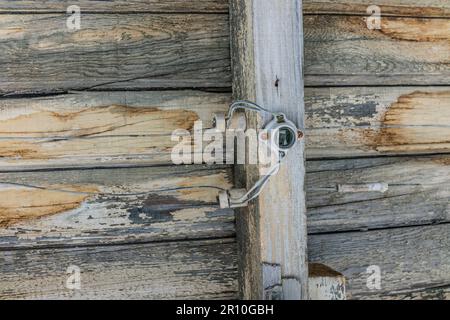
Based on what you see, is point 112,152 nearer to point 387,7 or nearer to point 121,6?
point 121,6

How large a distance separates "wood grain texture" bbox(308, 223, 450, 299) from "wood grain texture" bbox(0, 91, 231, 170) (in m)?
0.49

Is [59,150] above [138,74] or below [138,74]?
below

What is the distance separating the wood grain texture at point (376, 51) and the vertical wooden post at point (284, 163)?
10.9 inches

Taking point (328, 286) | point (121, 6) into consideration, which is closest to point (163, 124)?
point (121, 6)

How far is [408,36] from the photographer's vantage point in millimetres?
1534

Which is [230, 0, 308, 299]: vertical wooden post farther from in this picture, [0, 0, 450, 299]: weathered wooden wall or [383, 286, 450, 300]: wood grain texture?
[383, 286, 450, 300]: wood grain texture

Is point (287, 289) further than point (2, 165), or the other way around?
point (2, 165)

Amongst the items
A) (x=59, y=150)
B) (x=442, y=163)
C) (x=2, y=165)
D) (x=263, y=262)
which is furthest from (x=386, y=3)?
(x=2, y=165)

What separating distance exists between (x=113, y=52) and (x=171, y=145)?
0.94 ft

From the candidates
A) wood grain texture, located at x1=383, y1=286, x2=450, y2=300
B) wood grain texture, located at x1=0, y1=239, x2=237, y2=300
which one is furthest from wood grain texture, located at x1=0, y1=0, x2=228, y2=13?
wood grain texture, located at x1=383, y1=286, x2=450, y2=300

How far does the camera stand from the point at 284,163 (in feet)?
3.93

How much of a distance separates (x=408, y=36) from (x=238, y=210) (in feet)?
2.31

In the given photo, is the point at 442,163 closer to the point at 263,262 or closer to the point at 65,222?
the point at 263,262

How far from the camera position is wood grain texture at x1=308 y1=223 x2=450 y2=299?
4.94ft
